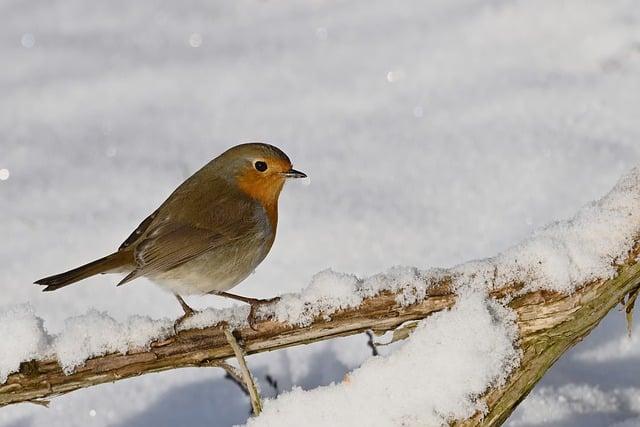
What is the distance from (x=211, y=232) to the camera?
398 cm

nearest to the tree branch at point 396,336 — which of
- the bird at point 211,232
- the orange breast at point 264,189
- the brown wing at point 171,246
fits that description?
the bird at point 211,232

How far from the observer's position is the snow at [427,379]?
291 centimetres

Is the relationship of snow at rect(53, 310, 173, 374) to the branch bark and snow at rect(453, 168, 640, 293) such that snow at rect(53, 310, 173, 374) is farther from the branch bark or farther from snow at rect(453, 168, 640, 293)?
snow at rect(453, 168, 640, 293)

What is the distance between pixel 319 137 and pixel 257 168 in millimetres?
1896

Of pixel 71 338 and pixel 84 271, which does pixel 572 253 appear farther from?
→ pixel 84 271

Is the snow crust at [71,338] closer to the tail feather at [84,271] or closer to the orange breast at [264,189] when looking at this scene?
the tail feather at [84,271]

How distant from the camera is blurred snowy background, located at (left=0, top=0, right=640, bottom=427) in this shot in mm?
4480

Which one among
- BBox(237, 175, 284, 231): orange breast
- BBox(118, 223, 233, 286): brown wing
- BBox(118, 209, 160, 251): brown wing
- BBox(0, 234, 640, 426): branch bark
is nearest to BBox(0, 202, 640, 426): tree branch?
BBox(0, 234, 640, 426): branch bark

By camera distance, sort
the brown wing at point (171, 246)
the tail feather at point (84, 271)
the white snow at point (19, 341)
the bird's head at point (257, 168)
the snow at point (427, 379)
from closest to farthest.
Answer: the snow at point (427, 379) < the white snow at point (19, 341) < the tail feather at point (84, 271) < the brown wing at point (171, 246) < the bird's head at point (257, 168)

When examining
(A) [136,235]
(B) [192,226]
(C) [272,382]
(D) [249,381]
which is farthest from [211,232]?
(D) [249,381]

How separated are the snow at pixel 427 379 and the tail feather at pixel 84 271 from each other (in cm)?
106

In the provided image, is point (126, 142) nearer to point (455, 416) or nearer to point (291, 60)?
point (291, 60)

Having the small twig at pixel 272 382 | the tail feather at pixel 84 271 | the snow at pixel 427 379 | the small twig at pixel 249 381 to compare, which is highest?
the tail feather at pixel 84 271

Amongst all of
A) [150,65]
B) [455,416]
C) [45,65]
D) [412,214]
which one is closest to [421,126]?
[412,214]
